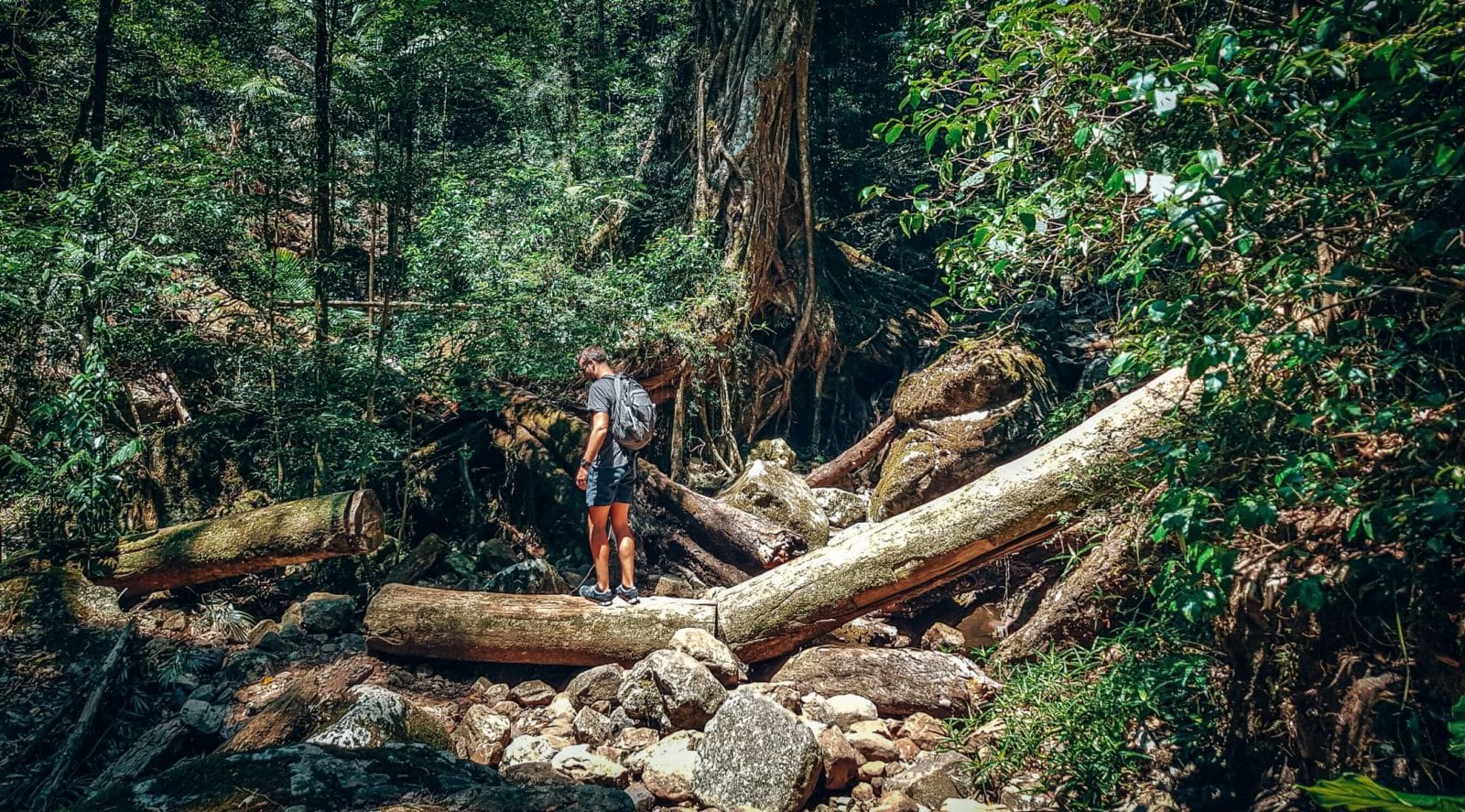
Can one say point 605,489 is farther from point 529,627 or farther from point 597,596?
point 529,627

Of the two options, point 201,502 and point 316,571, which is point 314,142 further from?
point 316,571

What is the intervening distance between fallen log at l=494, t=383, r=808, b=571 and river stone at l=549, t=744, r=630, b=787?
2757 millimetres

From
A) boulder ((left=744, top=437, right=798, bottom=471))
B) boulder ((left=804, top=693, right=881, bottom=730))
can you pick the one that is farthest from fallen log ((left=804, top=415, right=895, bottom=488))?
boulder ((left=804, top=693, right=881, bottom=730))

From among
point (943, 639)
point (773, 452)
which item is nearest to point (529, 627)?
point (943, 639)

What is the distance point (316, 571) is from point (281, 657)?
5.28ft

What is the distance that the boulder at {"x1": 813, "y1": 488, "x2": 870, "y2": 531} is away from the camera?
7.91 meters

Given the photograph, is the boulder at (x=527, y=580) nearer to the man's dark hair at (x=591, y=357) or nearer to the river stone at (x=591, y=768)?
the man's dark hair at (x=591, y=357)

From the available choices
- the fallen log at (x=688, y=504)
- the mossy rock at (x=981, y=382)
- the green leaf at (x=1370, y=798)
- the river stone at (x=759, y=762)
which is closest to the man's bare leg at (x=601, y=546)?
the river stone at (x=759, y=762)

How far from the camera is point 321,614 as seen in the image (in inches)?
235

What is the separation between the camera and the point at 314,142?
8227 millimetres

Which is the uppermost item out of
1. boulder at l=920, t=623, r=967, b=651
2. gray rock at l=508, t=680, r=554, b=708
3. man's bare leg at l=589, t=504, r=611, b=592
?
man's bare leg at l=589, t=504, r=611, b=592

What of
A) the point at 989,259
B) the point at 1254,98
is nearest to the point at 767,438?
the point at 989,259

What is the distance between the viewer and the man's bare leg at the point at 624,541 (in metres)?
5.39

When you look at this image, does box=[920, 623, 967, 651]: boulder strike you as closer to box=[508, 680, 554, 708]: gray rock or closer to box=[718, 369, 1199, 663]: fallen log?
box=[718, 369, 1199, 663]: fallen log
